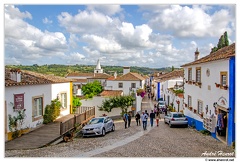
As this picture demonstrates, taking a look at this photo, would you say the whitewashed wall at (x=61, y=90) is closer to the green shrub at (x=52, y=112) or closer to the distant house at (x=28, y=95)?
the distant house at (x=28, y=95)

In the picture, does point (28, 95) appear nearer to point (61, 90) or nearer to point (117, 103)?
point (61, 90)

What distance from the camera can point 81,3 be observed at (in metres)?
9.83

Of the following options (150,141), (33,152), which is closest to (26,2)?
(33,152)

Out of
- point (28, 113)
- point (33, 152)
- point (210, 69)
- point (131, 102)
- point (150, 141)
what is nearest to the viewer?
point (33, 152)

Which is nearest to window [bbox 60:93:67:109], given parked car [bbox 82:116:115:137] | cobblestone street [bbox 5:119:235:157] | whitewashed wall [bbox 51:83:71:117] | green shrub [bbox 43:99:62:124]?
whitewashed wall [bbox 51:83:71:117]

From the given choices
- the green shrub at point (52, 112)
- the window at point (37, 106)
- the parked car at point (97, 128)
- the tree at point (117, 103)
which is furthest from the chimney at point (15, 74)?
the tree at point (117, 103)

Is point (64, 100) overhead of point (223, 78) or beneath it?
beneath

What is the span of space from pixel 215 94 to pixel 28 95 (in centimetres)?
1062

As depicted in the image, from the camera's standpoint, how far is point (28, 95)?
13883 millimetres

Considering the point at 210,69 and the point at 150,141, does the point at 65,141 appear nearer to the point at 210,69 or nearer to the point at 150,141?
the point at 150,141

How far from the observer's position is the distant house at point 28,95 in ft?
40.1

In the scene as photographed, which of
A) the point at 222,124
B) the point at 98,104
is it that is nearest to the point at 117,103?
the point at 98,104

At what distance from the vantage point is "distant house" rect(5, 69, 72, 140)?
1221cm

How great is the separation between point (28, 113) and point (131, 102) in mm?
13971
